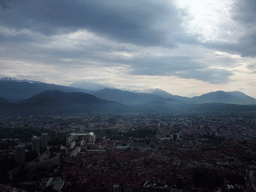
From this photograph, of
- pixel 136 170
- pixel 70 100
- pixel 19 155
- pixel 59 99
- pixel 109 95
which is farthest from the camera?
pixel 109 95

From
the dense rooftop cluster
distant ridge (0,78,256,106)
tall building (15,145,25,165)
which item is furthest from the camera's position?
distant ridge (0,78,256,106)

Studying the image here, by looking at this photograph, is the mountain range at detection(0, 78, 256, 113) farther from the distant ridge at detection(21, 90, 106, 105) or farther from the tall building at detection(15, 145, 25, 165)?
the tall building at detection(15, 145, 25, 165)

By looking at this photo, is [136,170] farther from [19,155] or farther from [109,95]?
[109,95]

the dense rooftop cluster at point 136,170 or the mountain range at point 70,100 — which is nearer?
the dense rooftop cluster at point 136,170

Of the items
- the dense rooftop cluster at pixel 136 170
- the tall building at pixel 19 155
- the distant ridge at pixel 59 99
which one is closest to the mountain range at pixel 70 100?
the distant ridge at pixel 59 99

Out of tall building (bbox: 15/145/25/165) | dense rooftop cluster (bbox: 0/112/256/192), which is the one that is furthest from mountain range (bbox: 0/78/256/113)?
dense rooftop cluster (bbox: 0/112/256/192)

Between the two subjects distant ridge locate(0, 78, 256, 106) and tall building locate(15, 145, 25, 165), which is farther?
distant ridge locate(0, 78, 256, 106)

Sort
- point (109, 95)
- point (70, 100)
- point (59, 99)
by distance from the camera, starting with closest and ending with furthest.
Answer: point (59, 99), point (70, 100), point (109, 95)

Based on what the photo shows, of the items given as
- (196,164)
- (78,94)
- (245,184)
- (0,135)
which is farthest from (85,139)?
(78,94)

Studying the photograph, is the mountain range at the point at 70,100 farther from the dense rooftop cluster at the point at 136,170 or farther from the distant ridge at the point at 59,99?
the dense rooftop cluster at the point at 136,170

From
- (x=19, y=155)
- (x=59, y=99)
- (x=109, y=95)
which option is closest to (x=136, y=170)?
(x=19, y=155)

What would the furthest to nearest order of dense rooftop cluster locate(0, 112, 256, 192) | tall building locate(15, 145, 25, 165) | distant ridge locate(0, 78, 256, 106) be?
1. distant ridge locate(0, 78, 256, 106)
2. tall building locate(15, 145, 25, 165)
3. dense rooftop cluster locate(0, 112, 256, 192)

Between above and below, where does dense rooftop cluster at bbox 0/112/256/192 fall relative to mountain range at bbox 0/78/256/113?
below
